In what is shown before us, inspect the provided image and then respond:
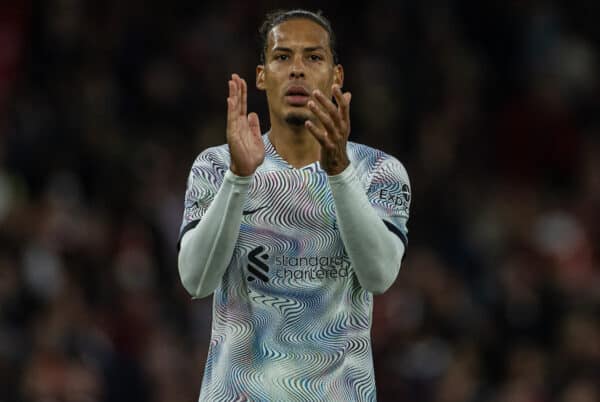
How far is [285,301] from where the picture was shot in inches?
219

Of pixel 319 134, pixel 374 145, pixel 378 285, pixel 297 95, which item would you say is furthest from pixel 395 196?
pixel 374 145

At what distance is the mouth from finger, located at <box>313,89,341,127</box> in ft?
1.38

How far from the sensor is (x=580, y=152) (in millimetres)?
12961

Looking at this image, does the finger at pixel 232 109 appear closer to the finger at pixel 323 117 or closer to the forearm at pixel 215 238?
the forearm at pixel 215 238

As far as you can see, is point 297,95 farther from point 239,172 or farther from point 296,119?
point 239,172

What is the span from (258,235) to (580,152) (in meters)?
7.78

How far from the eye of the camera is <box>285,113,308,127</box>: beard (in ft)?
18.6

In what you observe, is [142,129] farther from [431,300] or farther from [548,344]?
[548,344]

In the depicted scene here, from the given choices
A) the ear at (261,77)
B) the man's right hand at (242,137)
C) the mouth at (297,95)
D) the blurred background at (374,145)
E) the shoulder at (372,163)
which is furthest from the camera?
the blurred background at (374,145)

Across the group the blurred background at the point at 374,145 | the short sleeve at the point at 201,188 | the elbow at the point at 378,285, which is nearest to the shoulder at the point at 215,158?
the short sleeve at the point at 201,188

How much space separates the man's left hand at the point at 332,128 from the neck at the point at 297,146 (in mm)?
436

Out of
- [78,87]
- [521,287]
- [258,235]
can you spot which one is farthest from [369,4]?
[258,235]

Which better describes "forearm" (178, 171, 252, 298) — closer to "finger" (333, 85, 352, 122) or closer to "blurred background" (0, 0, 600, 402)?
"finger" (333, 85, 352, 122)

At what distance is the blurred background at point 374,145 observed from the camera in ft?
33.3
